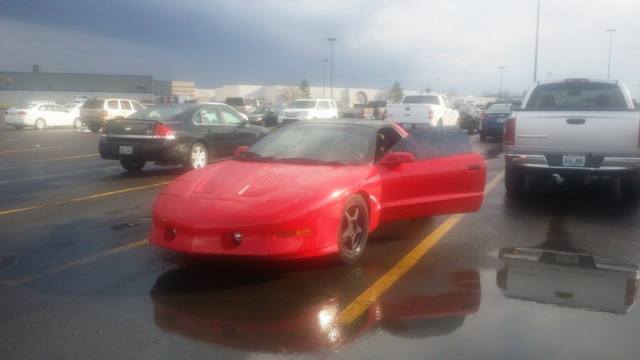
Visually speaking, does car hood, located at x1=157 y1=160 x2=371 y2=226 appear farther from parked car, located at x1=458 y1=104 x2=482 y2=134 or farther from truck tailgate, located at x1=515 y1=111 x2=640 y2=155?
parked car, located at x1=458 y1=104 x2=482 y2=134

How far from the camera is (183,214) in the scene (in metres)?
4.70

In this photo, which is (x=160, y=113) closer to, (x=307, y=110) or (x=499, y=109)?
(x=499, y=109)

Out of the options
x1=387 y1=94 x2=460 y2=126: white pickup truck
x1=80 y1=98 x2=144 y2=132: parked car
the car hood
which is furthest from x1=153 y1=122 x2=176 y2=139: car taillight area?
x1=80 y1=98 x2=144 y2=132: parked car

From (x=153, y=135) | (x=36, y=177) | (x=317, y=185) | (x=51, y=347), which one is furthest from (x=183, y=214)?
(x=36, y=177)

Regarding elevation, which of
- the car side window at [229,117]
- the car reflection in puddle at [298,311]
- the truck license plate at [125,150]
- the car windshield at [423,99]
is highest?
the car windshield at [423,99]

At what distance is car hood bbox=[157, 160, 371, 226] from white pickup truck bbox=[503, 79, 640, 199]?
3.51 meters

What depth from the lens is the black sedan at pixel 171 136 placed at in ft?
36.4

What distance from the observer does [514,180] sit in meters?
8.85

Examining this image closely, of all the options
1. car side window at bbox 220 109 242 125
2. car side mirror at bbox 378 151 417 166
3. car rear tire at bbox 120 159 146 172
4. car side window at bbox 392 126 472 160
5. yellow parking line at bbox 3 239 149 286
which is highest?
car side window at bbox 220 109 242 125

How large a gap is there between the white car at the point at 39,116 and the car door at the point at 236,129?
75.6 ft

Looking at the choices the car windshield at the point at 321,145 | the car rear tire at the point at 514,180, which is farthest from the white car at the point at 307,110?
the car windshield at the point at 321,145

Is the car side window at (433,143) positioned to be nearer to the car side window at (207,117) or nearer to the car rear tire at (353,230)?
the car rear tire at (353,230)

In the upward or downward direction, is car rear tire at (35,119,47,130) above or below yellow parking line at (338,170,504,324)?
above

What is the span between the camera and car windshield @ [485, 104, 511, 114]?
73.8ft
